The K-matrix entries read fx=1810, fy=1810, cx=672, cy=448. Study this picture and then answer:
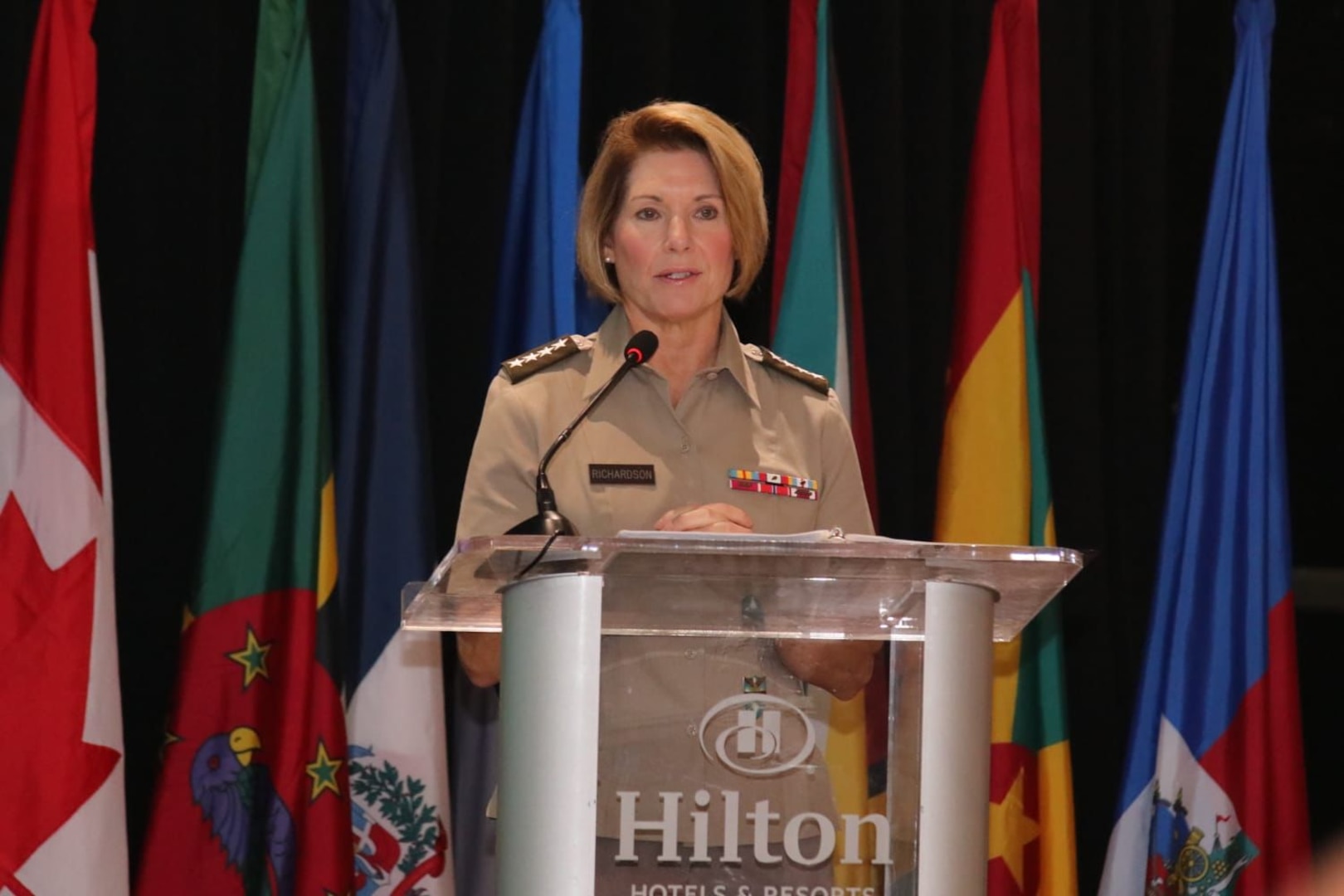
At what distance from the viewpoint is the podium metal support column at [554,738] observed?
5.30 ft

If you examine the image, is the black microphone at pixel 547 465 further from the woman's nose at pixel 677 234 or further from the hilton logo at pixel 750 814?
the woman's nose at pixel 677 234

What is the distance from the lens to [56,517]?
3.23m

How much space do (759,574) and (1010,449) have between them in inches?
83.8

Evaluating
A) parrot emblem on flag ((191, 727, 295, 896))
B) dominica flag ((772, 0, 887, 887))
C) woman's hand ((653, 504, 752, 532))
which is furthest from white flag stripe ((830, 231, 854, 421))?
woman's hand ((653, 504, 752, 532))

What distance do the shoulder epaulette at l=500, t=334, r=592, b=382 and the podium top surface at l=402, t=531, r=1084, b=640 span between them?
28.5 inches

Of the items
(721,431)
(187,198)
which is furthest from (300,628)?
(721,431)

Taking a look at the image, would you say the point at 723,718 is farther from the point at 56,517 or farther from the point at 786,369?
the point at 56,517

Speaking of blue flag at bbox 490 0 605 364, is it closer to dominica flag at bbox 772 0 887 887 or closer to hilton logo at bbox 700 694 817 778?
dominica flag at bbox 772 0 887 887

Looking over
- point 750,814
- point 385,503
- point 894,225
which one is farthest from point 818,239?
point 750,814

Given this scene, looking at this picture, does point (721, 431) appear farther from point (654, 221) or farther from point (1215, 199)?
point (1215, 199)

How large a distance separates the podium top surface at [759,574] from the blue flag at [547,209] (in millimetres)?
1915

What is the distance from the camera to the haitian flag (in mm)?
3596

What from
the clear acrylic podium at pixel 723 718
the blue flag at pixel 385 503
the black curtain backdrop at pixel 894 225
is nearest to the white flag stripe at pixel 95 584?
the black curtain backdrop at pixel 894 225

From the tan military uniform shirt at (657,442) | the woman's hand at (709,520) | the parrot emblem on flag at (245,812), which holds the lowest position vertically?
the parrot emblem on flag at (245,812)
